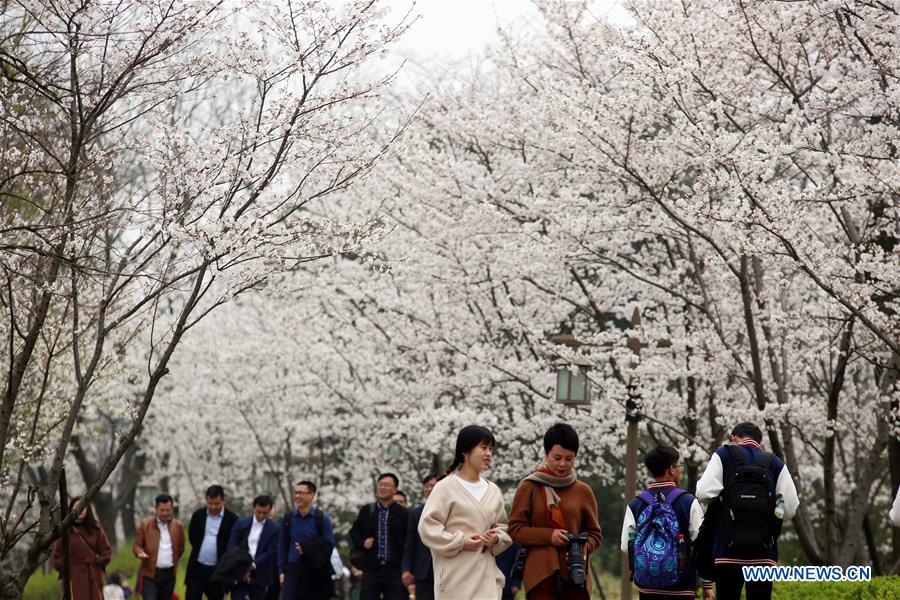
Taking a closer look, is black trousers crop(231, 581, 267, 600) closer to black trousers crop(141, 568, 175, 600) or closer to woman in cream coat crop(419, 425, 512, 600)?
black trousers crop(141, 568, 175, 600)

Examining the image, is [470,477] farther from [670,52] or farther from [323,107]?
[670,52]

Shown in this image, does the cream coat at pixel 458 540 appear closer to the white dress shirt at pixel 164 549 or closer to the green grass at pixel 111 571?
the white dress shirt at pixel 164 549

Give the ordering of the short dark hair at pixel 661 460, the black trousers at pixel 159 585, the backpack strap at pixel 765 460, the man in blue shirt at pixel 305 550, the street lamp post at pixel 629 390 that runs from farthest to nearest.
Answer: the street lamp post at pixel 629 390, the black trousers at pixel 159 585, the man in blue shirt at pixel 305 550, the short dark hair at pixel 661 460, the backpack strap at pixel 765 460

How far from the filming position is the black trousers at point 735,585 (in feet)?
22.2

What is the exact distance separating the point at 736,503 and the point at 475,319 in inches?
392

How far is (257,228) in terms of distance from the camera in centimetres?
835

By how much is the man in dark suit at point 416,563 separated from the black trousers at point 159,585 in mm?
2425

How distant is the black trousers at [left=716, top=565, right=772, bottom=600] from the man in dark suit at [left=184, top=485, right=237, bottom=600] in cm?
608

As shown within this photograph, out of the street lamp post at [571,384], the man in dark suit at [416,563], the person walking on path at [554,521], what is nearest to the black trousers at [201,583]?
the man in dark suit at [416,563]

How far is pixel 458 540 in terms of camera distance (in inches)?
249

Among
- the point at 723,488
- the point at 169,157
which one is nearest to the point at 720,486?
the point at 723,488

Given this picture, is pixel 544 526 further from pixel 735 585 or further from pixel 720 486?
pixel 735 585

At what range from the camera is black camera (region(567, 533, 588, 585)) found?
6254 millimetres

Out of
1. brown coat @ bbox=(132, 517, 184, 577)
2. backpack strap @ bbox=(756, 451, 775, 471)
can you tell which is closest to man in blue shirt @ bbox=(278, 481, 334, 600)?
brown coat @ bbox=(132, 517, 184, 577)
